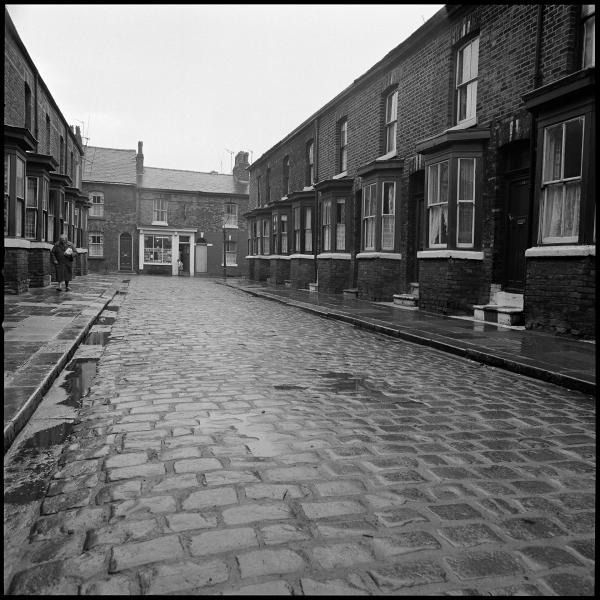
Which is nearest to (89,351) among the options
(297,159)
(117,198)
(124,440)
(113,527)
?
(124,440)

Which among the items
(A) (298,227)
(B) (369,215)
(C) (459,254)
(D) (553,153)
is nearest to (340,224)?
(B) (369,215)

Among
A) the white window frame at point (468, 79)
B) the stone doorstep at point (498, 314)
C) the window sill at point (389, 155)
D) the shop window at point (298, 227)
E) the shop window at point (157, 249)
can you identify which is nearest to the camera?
the stone doorstep at point (498, 314)

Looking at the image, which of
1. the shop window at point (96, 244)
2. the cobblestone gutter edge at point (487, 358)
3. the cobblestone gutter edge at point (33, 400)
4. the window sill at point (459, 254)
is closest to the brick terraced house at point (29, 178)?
the cobblestone gutter edge at point (33, 400)

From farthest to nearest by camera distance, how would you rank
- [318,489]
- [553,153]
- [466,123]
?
[466,123] < [553,153] < [318,489]

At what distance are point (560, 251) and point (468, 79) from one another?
239 inches

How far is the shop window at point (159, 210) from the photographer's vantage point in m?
44.4

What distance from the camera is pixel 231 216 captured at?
4650 centimetres

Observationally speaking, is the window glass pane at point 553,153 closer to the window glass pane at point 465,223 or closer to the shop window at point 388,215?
the window glass pane at point 465,223

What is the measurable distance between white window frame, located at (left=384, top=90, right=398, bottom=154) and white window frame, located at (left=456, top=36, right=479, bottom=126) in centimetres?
340

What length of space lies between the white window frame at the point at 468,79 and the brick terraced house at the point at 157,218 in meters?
30.3

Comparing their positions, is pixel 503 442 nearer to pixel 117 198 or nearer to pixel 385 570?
pixel 385 570

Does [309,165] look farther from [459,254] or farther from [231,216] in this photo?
[231,216]

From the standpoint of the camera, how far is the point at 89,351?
7859 millimetres

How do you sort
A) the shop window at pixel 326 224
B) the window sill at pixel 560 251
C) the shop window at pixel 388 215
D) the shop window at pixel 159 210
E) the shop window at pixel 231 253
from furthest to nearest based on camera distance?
the shop window at pixel 231 253, the shop window at pixel 159 210, the shop window at pixel 326 224, the shop window at pixel 388 215, the window sill at pixel 560 251
